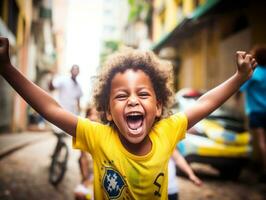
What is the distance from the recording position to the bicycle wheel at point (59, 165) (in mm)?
4395

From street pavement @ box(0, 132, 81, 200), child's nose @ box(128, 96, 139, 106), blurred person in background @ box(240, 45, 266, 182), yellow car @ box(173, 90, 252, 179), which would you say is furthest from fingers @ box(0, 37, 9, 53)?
yellow car @ box(173, 90, 252, 179)

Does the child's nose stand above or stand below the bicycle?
above

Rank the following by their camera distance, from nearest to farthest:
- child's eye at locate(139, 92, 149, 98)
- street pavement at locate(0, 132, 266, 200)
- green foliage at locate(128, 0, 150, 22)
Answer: child's eye at locate(139, 92, 149, 98)
street pavement at locate(0, 132, 266, 200)
green foliage at locate(128, 0, 150, 22)

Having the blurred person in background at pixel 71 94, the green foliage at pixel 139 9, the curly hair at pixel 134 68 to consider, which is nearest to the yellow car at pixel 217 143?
the blurred person in background at pixel 71 94

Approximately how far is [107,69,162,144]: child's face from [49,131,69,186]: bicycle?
9.74ft

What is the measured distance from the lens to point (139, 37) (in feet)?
58.5

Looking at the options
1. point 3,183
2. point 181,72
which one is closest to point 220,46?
point 181,72

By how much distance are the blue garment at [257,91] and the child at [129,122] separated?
217 centimetres

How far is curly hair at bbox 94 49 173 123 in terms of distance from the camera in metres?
1.64

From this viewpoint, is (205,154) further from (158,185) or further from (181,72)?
(181,72)

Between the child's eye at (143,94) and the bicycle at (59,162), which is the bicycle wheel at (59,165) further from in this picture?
the child's eye at (143,94)

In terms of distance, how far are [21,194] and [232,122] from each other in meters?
2.82

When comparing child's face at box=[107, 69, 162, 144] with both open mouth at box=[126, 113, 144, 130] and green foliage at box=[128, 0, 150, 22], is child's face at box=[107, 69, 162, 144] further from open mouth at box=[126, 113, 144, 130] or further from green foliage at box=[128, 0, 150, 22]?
green foliage at box=[128, 0, 150, 22]

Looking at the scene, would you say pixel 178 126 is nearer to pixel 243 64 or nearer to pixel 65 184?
pixel 243 64
